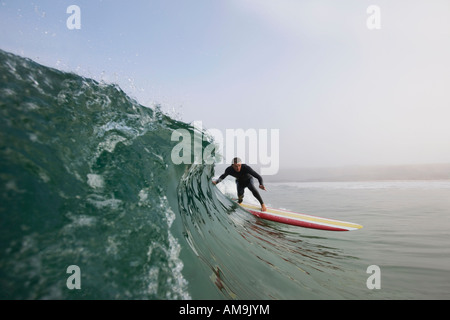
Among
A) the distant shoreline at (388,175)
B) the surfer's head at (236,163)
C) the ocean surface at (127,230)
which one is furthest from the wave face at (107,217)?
the distant shoreline at (388,175)

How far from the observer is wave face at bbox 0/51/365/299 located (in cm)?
193

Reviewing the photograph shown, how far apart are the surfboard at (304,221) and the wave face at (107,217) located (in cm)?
187

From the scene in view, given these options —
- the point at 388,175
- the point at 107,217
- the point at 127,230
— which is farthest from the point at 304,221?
the point at 388,175

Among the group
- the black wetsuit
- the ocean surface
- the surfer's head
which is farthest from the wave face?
the black wetsuit

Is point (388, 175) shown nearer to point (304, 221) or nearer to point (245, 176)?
point (304, 221)

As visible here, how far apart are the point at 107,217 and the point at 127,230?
0.23 metres

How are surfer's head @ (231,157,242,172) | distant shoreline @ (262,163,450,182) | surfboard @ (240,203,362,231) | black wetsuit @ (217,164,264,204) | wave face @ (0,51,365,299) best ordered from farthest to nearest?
distant shoreline @ (262,163,450,182) < black wetsuit @ (217,164,264,204) < surfer's head @ (231,157,242,172) < surfboard @ (240,203,362,231) < wave face @ (0,51,365,299)

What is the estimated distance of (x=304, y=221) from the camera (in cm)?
656

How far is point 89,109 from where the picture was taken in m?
3.48

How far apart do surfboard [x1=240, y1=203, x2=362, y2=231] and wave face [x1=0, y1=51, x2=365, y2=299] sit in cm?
187

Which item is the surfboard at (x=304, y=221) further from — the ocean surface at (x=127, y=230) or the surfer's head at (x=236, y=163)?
the surfer's head at (x=236, y=163)

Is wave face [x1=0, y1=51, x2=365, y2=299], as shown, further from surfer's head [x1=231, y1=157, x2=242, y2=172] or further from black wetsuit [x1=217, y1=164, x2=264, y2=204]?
black wetsuit [x1=217, y1=164, x2=264, y2=204]

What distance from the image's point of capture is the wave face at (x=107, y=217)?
6.32ft
